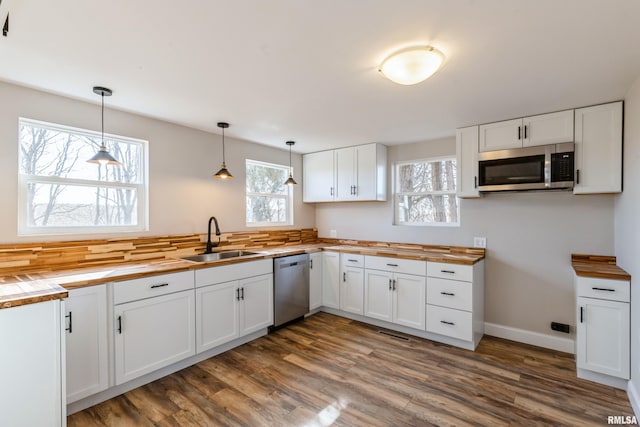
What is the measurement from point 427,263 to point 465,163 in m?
1.12

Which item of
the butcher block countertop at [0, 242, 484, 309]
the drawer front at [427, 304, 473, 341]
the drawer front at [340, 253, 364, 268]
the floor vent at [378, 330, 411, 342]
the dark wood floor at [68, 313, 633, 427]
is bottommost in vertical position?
the floor vent at [378, 330, 411, 342]

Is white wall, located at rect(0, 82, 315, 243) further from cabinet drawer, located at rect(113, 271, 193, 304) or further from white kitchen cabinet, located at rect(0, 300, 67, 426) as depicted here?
white kitchen cabinet, located at rect(0, 300, 67, 426)

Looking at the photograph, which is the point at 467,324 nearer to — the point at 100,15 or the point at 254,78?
the point at 254,78

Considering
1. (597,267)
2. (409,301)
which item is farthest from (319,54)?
(597,267)

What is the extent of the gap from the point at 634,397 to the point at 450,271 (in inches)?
56.5

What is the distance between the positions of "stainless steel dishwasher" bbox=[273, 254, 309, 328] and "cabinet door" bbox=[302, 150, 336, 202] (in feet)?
3.52

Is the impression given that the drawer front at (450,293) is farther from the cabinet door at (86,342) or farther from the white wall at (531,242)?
the cabinet door at (86,342)

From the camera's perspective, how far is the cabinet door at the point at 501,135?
9.30ft

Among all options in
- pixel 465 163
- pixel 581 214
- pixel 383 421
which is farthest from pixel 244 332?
pixel 581 214

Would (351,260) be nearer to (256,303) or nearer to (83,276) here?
(256,303)

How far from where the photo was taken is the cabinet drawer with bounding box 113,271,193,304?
2.14 metres

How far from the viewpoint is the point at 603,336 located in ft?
7.46

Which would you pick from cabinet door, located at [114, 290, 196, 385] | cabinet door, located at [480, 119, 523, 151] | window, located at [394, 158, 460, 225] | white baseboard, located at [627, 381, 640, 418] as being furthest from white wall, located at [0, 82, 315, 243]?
white baseboard, located at [627, 381, 640, 418]

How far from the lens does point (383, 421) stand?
1915 mm
